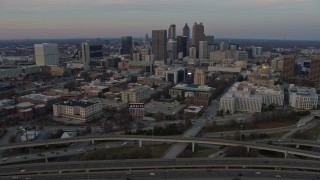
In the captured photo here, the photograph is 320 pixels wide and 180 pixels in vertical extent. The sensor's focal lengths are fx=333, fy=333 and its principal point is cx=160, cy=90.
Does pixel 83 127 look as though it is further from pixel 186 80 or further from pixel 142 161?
pixel 186 80

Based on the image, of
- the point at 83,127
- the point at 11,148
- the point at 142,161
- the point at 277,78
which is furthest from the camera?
the point at 277,78

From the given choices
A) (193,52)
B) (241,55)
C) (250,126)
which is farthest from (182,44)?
(250,126)

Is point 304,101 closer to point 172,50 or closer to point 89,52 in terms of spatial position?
point 172,50

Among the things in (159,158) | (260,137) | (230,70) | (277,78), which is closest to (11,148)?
(159,158)

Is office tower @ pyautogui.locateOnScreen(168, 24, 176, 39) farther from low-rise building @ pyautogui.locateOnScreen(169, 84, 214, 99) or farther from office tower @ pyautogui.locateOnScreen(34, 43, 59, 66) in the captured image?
low-rise building @ pyautogui.locateOnScreen(169, 84, 214, 99)

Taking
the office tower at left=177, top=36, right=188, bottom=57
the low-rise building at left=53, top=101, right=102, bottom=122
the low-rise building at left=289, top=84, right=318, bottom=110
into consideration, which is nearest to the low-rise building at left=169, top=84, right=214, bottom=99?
the low-rise building at left=289, top=84, right=318, bottom=110

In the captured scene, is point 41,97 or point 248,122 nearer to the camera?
point 248,122

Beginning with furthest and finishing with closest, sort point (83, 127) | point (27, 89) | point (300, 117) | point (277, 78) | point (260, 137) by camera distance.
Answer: point (277, 78) < point (27, 89) < point (300, 117) < point (83, 127) < point (260, 137)

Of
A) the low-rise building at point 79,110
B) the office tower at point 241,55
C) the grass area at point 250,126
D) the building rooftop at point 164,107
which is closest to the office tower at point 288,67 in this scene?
the office tower at point 241,55
